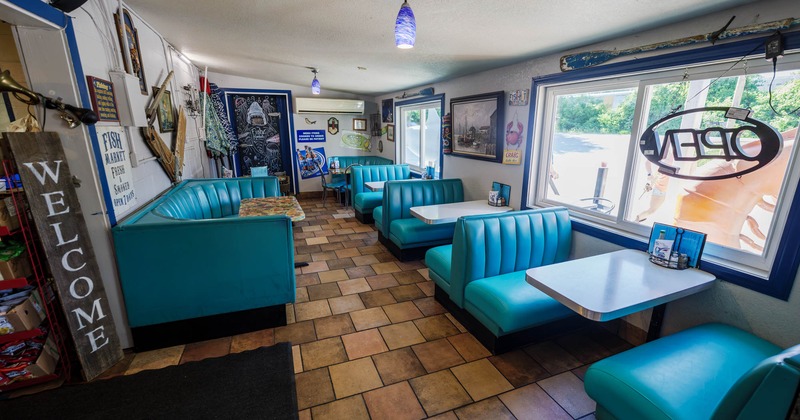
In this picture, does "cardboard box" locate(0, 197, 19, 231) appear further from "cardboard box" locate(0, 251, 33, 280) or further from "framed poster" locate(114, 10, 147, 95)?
"framed poster" locate(114, 10, 147, 95)

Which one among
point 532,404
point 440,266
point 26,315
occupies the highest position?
point 26,315

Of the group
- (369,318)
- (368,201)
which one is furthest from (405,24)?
(368,201)

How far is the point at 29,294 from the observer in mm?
1917

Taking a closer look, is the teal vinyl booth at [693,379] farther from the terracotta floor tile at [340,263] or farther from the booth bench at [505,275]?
the terracotta floor tile at [340,263]

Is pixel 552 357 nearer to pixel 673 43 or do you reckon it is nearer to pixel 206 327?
pixel 673 43

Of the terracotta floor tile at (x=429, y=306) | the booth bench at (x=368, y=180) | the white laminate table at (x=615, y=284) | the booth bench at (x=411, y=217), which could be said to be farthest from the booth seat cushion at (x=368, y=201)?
the white laminate table at (x=615, y=284)

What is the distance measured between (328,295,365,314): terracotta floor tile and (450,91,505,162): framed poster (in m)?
2.12

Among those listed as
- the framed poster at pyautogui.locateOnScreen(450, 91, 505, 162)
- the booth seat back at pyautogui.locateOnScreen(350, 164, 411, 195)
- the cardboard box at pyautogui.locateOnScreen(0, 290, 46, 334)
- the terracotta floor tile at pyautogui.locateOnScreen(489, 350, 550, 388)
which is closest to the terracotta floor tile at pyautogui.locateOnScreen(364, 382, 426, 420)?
the terracotta floor tile at pyautogui.locateOnScreen(489, 350, 550, 388)

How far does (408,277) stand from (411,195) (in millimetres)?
1103

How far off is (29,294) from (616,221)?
12.9ft

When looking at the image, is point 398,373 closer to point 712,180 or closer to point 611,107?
point 712,180

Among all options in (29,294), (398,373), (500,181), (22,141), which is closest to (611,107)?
(500,181)

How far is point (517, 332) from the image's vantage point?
91.1 inches

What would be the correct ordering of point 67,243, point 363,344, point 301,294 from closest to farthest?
point 67,243, point 363,344, point 301,294
